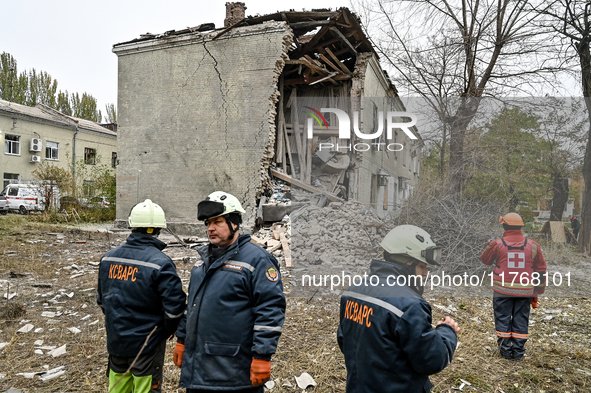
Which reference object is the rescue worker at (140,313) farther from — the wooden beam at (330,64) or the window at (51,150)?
the window at (51,150)

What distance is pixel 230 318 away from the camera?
2.24 m

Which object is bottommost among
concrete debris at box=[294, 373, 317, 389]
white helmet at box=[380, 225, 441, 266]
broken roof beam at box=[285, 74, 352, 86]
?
concrete debris at box=[294, 373, 317, 389]

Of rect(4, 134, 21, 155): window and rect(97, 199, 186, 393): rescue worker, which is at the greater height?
rect(4, 134, 21, 155): window

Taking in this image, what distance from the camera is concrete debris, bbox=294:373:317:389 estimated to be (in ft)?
11.8

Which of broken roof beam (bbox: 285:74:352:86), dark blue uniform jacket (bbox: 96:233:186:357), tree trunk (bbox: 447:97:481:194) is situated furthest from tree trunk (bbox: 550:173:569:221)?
dark blue uniform jacket (bbox: 96:233:186:357)

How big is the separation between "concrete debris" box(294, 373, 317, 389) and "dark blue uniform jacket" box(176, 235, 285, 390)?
1584 mm

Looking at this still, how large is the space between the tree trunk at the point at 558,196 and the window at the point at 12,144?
28861 mm

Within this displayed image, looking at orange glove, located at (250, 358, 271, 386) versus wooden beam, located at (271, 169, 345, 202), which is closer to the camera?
orange glove, located at (250, 358, 271, 386)

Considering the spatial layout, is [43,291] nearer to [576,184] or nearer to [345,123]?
[345,123]

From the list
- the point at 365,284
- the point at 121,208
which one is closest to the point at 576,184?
the point at 365,284

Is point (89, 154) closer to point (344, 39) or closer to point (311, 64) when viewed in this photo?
point (311, 64)

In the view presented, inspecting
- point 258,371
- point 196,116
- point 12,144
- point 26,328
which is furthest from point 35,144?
point 258,371

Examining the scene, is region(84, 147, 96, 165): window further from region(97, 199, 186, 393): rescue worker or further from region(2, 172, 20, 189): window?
region(97, 199, 186, 393): rescue worker

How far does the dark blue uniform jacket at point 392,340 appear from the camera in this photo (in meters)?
1.83
